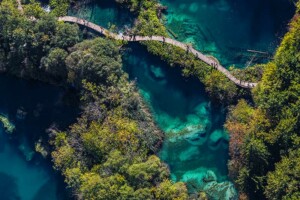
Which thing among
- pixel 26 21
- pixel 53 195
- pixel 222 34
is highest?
pixel 222 34

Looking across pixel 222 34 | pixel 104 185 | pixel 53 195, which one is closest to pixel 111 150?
pixel 104 185

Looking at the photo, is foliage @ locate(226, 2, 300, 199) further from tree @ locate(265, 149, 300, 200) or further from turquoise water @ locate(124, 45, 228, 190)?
turquoise water @ locate(124, 45, 228, 190)

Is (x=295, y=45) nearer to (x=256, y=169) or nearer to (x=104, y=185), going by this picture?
(x=256, y=169)

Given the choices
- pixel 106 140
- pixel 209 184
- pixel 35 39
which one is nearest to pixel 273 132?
pixel 209 184

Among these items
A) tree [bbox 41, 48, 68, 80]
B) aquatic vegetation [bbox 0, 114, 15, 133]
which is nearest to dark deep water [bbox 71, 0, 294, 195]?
tree [bbox 41, 48, 68, 80]

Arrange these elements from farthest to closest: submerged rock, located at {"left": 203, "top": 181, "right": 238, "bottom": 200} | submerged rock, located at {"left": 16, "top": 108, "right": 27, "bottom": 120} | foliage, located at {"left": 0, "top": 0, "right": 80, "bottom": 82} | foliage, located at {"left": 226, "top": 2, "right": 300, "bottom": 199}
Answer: submerged rock, located at {"left": 16, "top": 108, "right": 27, "bottom": 120} → submerged rock, located at {"left": 203, "top": 181, "right": 238, "bottom": 200} → foliage, located at {"left": 0, "top": 0, "right": 80, "bottom": 82} → foliage, located at {"left": 226, "top": 2, "right": 300, "bottom": 199}
